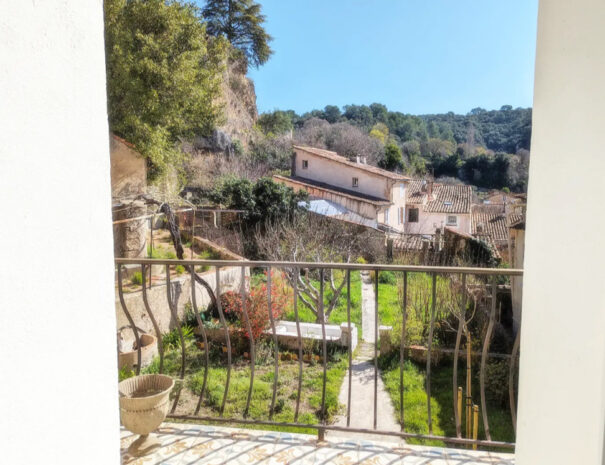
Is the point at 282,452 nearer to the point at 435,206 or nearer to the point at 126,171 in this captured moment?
the point at 126,171

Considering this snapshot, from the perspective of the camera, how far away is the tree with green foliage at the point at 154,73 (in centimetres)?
946

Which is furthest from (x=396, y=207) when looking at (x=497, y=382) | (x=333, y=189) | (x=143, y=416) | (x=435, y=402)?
(x=143, y=416)

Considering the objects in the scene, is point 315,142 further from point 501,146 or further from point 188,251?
point 188,251

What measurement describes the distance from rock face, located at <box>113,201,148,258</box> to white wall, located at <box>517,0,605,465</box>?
9.27m

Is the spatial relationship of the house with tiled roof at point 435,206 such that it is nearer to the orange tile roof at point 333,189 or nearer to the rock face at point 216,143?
the orange tile roof at point 333,189

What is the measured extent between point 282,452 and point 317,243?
979 centimetres

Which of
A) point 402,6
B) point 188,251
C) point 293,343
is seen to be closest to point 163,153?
point 188,251

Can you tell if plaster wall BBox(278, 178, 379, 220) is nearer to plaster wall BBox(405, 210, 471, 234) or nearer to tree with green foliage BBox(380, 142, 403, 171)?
plaster wall BBox(405, 210, 471, 234)

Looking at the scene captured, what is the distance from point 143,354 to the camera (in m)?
6.69

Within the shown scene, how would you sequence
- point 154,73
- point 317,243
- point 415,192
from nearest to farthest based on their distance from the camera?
point 154,73 < point 317,243 < point 415,192

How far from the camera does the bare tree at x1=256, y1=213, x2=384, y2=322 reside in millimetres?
11125

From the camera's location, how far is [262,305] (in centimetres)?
771

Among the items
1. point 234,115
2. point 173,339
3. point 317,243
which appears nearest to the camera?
point 173,339

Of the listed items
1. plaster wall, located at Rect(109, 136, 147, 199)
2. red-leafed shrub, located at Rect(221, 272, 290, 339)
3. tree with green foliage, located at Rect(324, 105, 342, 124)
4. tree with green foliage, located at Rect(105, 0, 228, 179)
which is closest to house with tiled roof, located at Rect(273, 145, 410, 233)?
tree with green foliage, located at Rect(324, 105, 342, 124)
